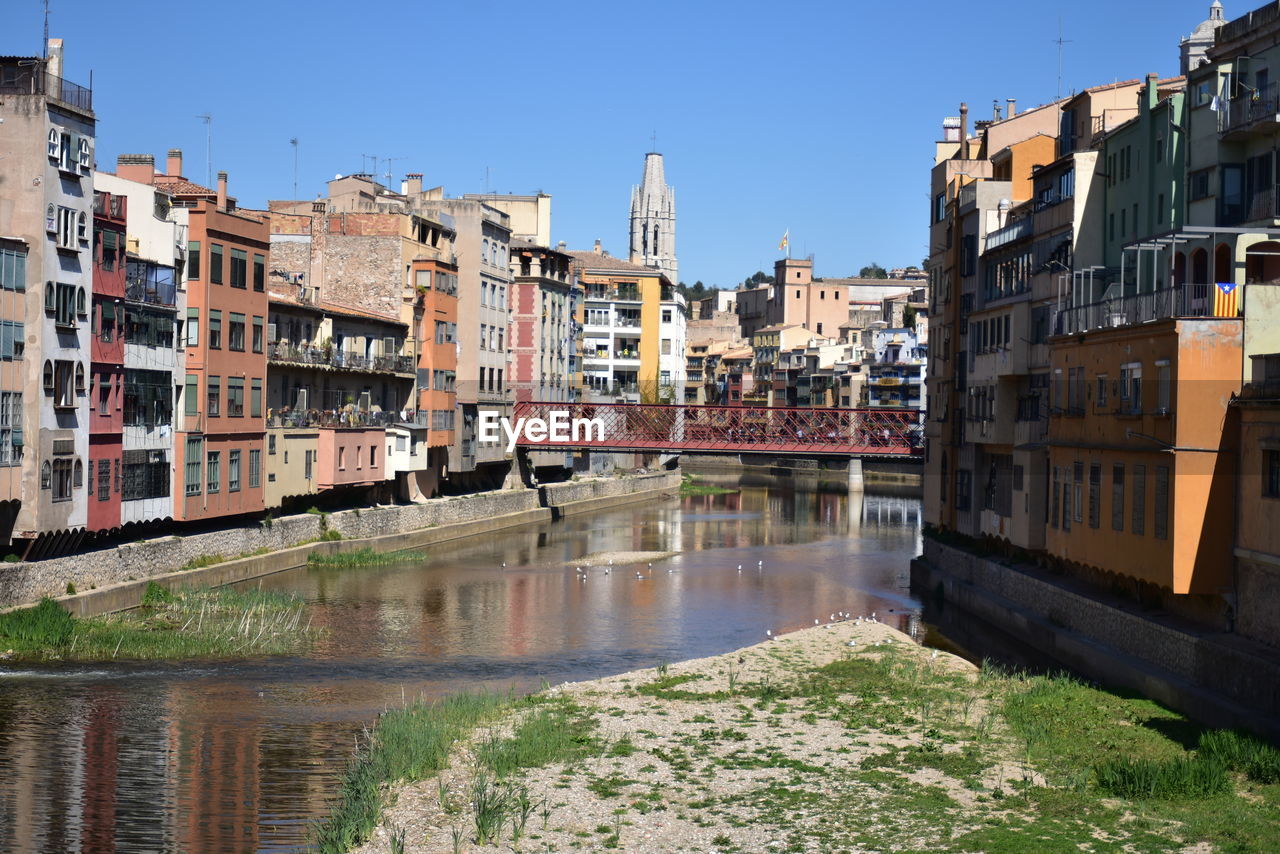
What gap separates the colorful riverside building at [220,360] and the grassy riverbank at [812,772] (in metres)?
21.4

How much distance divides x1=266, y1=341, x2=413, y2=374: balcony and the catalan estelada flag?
35.1 meters

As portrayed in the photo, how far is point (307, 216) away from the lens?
7300cm

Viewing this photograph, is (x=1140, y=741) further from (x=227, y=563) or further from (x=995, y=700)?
(x=227, y=563)

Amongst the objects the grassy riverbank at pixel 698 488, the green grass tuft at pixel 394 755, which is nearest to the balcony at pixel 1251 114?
the green grass tuft at pixel 394 755

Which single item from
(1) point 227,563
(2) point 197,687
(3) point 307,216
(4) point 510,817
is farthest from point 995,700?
(3) point 307,216

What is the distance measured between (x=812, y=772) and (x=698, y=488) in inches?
3566

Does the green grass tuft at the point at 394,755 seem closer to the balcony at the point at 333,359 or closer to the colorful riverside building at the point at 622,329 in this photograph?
the balcony at the point at 333,359

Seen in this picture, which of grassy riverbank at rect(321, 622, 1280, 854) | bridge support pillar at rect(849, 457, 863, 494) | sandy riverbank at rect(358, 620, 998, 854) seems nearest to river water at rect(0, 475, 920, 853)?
grassy riverbank at rect(321, 622, 1280, 854)

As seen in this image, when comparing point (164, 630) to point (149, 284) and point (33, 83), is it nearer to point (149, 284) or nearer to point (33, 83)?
point (149, 284)

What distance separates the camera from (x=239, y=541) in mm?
54406

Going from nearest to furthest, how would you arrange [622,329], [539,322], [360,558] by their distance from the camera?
[360,558], [539,322], [622,329]

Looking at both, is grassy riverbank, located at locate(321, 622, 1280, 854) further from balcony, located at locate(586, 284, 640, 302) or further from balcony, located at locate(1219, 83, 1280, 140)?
balcony, located at locate(586, 284, 640, 302)

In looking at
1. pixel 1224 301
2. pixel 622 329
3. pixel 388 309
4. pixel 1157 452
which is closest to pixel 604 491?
pixel 622 329

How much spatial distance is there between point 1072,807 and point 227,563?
33.7 metres
